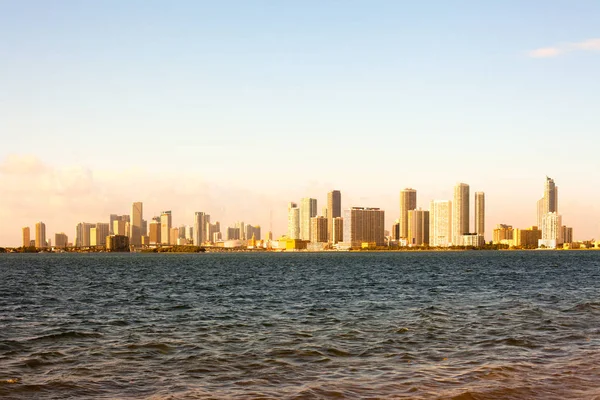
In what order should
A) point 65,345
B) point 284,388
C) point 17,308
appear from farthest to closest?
point 17,308
point 65,345
point 284,388

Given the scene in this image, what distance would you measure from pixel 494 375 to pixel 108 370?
12.8m

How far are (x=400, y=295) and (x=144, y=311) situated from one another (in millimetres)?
20519

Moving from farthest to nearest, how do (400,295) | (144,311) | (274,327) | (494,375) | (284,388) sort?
(400,295) < (144,311) < (274,327) < (494,375) < (284,388)

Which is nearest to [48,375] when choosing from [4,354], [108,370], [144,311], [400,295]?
[108,370]

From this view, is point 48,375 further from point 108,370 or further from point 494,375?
point 494,375

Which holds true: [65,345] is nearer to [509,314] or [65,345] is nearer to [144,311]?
[144,311]

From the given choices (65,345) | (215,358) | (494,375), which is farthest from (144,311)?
(494,375)

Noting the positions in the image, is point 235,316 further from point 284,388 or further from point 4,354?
point 284,388

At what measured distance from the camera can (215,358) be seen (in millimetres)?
24422

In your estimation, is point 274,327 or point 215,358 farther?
point 274,327

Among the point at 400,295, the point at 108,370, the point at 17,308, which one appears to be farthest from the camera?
the point at 400,295

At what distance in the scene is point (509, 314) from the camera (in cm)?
3797

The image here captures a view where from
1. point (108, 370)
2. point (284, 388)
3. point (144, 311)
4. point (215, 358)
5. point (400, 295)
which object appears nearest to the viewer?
point (284, 388)

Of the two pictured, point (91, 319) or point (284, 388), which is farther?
point (91, 319)
